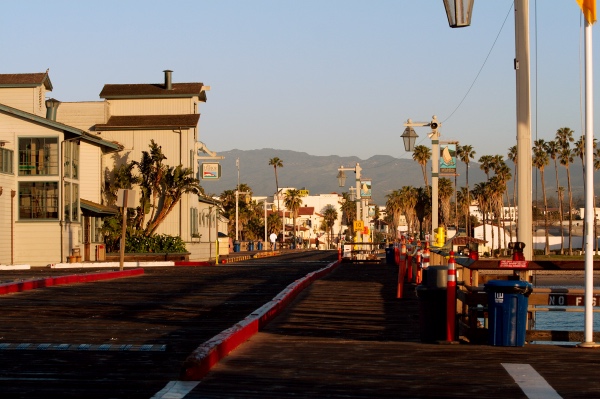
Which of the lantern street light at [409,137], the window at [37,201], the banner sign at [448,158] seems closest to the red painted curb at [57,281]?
the lantern street light at [409,137]

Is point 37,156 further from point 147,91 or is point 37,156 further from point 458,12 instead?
point 458,12

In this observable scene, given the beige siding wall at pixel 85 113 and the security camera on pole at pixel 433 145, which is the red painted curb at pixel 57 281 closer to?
the security camera on pole at pixel 433 145

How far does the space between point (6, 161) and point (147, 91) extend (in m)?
18.2

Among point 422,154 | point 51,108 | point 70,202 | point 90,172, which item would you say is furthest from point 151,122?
point 422,154

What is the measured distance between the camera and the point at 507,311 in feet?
41.0

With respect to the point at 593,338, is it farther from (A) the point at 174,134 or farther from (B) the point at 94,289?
(A) the point at 174,134

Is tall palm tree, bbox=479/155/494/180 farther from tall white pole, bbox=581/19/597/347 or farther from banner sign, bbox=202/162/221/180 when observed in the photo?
tall white pole, bbox=581/19/597/347

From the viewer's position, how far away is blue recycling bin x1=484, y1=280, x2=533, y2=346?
1238 centimetres

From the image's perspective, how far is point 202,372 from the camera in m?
9.84

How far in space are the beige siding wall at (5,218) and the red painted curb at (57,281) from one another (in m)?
15.0

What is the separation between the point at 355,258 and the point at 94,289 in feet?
94.5

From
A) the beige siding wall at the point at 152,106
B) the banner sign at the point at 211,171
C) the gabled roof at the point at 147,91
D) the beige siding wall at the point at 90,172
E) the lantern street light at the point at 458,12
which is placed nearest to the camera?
the lantern street light at the point at 458,12

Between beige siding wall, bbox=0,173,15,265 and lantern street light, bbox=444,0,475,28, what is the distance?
3595cm

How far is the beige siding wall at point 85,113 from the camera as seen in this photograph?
6419 centimetres
